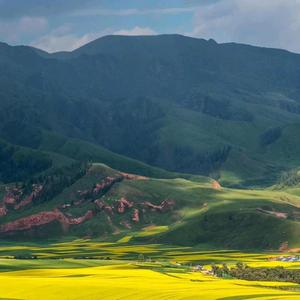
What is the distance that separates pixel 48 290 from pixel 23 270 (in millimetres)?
62600

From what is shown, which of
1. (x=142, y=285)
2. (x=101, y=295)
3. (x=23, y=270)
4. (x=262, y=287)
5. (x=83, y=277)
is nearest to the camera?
(x=101, y=295)

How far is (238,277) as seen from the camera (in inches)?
7771

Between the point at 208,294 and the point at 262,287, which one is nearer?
the point at 208,294

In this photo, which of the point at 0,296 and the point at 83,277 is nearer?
the point at 0,296

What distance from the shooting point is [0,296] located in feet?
429

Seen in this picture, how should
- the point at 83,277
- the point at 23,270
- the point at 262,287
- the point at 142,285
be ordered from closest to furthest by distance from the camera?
the point at 142,285
the point at 262,287
the point at 83,277
the point at 23,270

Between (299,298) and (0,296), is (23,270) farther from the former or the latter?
(299,298)

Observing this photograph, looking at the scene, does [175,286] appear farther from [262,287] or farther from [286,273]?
[286,273]

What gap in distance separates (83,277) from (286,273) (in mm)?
57210

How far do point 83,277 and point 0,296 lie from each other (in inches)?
1612

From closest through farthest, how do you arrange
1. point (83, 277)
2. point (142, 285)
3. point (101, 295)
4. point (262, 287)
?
point (101, 295), point (142, 285), point (262, 287), point (83, 277)

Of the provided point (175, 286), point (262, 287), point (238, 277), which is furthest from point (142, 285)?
point (238, 277)

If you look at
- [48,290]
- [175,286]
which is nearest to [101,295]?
[48,290]

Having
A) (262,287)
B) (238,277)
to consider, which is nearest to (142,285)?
(262,287)
